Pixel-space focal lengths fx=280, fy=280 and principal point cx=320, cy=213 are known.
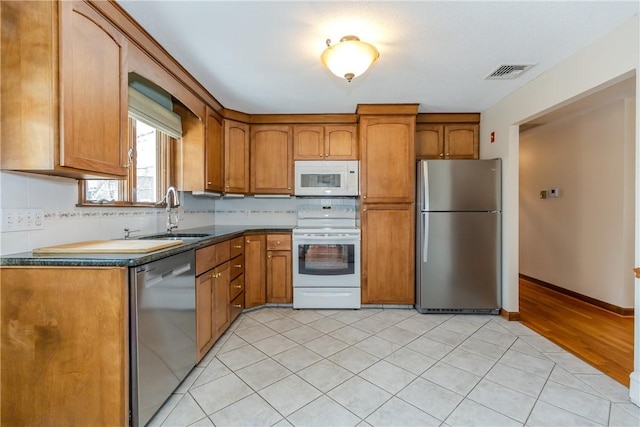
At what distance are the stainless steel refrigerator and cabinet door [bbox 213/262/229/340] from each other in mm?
2036

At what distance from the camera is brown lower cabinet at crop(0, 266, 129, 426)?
1.26 metres

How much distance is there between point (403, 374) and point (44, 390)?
6.51 feet

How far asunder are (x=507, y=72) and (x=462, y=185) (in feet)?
3.60

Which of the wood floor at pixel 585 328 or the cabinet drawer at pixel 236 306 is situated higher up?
the cabinet drawer at pixel 236 306

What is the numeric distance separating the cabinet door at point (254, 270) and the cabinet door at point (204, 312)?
0.89m

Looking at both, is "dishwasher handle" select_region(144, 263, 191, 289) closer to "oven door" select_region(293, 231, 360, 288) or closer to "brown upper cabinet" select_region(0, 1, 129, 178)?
"brown upper cabinet" select_region(0, 1, 129, 178)

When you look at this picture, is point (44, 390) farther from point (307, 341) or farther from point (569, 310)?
point (569, 310)

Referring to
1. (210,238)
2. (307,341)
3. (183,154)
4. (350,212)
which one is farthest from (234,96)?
(307,341)

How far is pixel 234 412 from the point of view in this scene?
5.24ft

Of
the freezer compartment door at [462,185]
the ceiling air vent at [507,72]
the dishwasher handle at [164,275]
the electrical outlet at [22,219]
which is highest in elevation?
the ceiling air vent at [507,72]

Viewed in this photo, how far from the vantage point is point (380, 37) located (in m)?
1.87

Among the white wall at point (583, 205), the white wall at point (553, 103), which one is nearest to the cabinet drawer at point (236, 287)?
the white wall at point (553, 103)

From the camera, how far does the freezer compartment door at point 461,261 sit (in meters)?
3.01

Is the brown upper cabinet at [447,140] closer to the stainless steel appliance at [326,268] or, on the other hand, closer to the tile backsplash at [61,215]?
the stainless steel appliance at [326,268]
